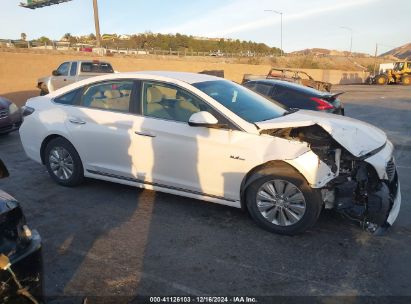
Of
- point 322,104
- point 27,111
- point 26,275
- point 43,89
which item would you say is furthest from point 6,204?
point 43,89

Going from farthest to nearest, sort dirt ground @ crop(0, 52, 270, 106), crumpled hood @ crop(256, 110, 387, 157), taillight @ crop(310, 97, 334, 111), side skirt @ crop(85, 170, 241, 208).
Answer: dirt ground @ crop(0, 52, 270, 106) < taillight @ crop(310, 97, 334, 111) < side skirt @ crop(85, 170, 241, 208) < crumpled hood @ crop(256, 110, 387, 157)

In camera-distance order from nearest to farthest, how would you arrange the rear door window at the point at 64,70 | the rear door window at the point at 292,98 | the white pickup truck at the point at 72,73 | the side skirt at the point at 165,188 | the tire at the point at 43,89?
the side skirt at the point at 165,188 → the rear door window at the point at 292,98 → the white pickup truck at the point at 72,73 → the rear door window at the point at 64,70 → the tire at the point at 43,89

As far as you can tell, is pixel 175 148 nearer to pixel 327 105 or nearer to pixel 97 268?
pixel 97 268

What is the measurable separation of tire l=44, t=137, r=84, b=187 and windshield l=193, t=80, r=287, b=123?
Result: 201 centimetres

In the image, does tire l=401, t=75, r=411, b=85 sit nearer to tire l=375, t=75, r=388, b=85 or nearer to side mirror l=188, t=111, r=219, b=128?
tire l=375, t=75, r=388, b=85

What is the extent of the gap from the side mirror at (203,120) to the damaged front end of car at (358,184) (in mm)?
586

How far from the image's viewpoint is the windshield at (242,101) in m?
4.76

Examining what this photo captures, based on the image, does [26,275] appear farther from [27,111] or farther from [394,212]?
[27,111]

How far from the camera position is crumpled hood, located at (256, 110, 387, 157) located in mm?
4309

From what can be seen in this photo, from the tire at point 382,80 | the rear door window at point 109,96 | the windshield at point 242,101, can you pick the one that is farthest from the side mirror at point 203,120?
the tire at point 382,80

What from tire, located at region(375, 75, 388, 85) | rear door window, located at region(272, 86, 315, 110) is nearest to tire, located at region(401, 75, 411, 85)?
tire, located at region(375, 75, 388, 85)

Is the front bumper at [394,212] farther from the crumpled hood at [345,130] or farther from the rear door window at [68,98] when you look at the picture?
the rear door window at [68,98]

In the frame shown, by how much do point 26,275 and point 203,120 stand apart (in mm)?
2475

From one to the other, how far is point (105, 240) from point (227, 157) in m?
1.55
